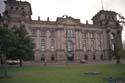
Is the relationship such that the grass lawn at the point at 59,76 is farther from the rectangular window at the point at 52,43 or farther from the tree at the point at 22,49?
the rectangular window at the point at 52,43

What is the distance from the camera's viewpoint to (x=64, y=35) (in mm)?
71062

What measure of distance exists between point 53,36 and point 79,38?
1094cm

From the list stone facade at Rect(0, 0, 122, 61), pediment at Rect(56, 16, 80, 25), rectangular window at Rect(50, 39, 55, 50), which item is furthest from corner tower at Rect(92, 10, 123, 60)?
rectangular window at Rect(50, 39, 55, 50)

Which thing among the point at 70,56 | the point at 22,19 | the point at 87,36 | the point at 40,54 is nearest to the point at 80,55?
the point at 70,56

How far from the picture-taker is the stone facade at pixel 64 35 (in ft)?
223

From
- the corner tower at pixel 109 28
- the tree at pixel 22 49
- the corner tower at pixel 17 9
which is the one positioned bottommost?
the tree at pixel 22 49

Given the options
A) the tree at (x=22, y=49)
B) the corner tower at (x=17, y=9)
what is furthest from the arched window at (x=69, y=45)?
the tree at (x=22, y=49)

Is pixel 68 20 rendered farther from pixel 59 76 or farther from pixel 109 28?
pixel 59 76

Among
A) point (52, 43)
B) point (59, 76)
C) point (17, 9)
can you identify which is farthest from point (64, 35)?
point (59, 76)

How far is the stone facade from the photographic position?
67875mm

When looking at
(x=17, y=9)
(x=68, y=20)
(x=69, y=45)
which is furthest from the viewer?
(x=68, y=20)

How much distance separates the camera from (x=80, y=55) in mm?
71625

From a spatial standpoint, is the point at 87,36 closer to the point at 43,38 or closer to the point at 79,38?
the point at 79,38

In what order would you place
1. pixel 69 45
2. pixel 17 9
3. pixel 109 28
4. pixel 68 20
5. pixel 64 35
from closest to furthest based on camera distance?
pixel 17 9 < pixel 64 35 < pixel 69 45 < pixel 68 20 < pixel 109 28
